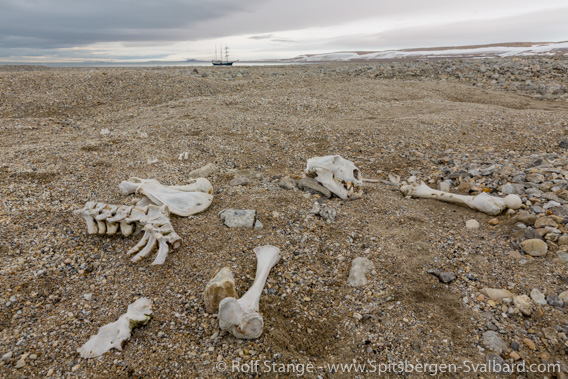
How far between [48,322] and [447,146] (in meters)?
7.61

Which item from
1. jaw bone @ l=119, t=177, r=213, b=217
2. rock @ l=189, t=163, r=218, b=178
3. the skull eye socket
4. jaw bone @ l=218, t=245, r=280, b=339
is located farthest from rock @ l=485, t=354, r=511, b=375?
rock @ l=189, t=163, r=218, b=178

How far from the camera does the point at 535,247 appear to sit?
3.43 m

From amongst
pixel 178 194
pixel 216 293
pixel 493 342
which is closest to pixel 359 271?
pixel 493 342

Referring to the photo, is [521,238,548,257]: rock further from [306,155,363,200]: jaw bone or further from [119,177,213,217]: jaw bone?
[119,177,213,217]: jaw bone

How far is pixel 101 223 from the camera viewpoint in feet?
12.9

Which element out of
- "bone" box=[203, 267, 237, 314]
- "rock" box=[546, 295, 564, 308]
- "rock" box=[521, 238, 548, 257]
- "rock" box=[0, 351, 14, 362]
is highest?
"rock" box=[521, 238, 548, 257]

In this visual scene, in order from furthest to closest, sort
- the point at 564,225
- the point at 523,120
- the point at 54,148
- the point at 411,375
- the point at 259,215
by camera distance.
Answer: the point at 523,120, the point at 54,148, the point at 259,215, the point at 564,225, the point at 411,375

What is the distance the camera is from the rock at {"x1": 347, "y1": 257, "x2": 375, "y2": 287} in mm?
3285

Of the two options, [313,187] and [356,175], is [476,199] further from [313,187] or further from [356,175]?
[313,187]

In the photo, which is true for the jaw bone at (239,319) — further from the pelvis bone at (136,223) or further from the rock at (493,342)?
the rock at (493,342)

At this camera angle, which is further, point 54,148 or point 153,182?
point 54,148

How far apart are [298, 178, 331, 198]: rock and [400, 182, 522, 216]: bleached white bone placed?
1315 millimetres

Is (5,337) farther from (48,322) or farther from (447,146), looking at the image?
(447,146)

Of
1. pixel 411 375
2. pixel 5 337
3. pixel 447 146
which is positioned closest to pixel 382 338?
pixel 411 375
